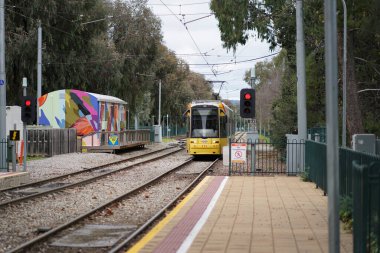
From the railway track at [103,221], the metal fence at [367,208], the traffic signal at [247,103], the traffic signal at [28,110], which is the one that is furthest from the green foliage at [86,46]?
the metal fence at [367,208]

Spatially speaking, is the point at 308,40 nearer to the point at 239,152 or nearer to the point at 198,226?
the point at 239,152

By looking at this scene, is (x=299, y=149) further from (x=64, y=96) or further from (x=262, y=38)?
(x=64, y=96)

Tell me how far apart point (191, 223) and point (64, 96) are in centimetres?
2748

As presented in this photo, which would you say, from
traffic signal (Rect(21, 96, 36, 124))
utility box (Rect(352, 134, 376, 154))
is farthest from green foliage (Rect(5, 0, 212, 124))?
utility box (Rect(352, 134, 376, 154))

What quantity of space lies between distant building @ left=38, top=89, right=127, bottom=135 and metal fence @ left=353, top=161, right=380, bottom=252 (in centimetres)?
3151

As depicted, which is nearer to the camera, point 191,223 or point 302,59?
point 191,223

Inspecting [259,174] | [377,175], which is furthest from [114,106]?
[377,175]

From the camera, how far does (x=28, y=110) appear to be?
68.9ft

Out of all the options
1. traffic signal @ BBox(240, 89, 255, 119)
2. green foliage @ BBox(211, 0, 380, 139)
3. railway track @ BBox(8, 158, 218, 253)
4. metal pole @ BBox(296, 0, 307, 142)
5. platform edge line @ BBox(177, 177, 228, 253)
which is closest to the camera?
platform edge line @ BBox(177, 177, 228, 253)

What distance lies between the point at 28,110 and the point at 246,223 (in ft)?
42.5

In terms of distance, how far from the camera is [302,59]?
19703mm

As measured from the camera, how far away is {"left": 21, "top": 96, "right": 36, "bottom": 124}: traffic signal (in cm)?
2095

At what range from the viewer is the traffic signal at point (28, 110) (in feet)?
68.7

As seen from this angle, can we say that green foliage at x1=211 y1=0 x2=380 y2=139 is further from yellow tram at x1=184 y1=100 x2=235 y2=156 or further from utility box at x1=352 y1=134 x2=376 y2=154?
Answer: utility box at x1=352 y1=134 x2=376 y2=154
